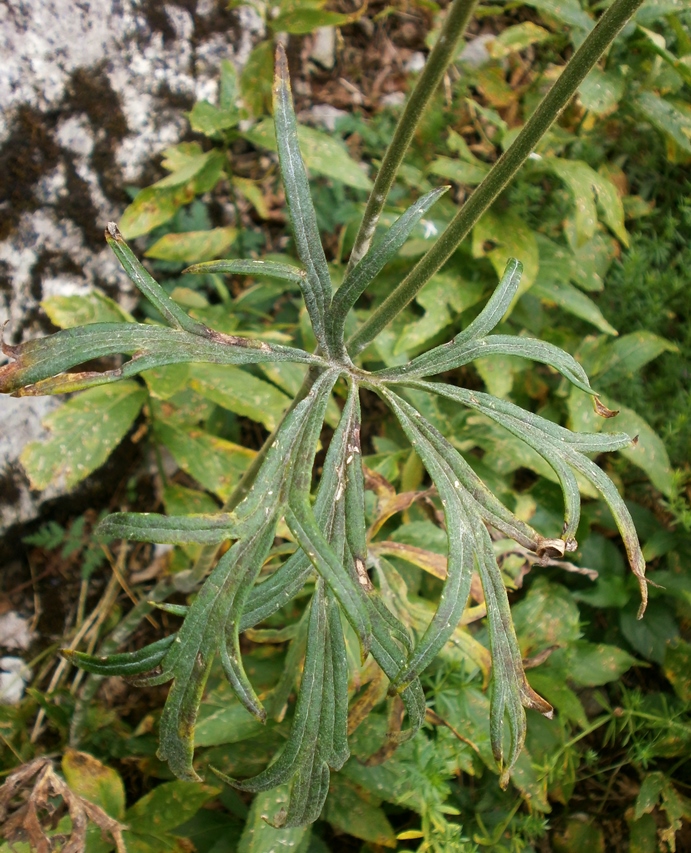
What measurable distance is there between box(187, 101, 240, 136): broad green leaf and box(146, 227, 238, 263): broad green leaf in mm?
332

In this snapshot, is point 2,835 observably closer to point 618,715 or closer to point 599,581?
point 618,715

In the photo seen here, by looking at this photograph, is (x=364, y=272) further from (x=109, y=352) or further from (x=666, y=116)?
(x=666, y=116)

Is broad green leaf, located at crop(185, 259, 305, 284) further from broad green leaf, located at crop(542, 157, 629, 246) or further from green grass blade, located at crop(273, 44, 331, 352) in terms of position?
broad green leaf, located at crop(542, 157, 629, 246)

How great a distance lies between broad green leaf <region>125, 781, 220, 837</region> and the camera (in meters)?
1.49

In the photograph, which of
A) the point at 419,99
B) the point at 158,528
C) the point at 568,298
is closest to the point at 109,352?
the point at 158,528

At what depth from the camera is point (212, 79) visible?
236 centimetres

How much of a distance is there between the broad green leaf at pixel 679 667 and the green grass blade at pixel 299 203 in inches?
60.2

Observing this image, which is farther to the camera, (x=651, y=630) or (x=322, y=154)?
(x=322, y=154)

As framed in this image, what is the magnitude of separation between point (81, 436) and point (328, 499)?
110 centimetres

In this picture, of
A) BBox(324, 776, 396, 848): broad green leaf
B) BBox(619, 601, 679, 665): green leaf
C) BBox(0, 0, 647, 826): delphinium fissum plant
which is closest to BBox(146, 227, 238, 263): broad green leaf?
BBox(0, 0, 647, 826): delphinium fissum plant

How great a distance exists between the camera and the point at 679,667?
1.86 metres

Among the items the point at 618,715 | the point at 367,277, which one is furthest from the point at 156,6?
the point at 618,715

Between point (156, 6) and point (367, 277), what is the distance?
179 cm

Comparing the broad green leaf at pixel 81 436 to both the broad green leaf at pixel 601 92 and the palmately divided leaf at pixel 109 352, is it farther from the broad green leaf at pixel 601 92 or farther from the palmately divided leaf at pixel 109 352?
the broad green leaf at pixel 601 92
